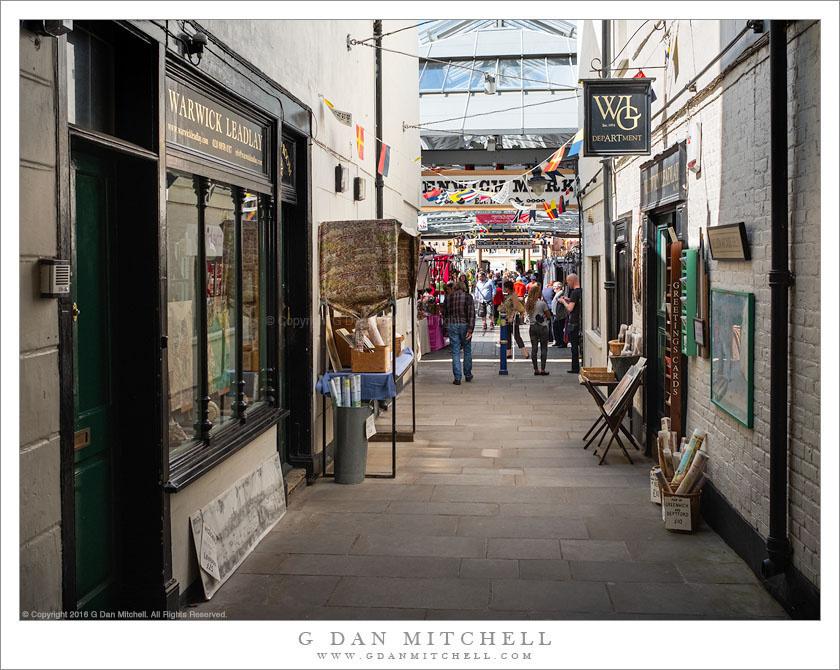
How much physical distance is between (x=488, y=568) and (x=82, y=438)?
2704 mm

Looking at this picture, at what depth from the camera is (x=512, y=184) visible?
18125 millimetres

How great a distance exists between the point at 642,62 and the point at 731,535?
5760mm

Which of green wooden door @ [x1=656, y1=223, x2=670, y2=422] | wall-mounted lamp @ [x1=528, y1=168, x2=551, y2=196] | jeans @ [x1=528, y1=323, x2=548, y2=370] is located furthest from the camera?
jeans @ [x1=528, y1=323, x2=548, y2=370]

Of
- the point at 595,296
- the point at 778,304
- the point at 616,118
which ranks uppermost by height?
the point at 616,118

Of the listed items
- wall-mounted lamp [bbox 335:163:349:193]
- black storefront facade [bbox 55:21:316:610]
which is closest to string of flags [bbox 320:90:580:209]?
wall-mounted lamp [bbox 335:163:349:193]

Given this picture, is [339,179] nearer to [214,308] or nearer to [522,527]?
[214,308]

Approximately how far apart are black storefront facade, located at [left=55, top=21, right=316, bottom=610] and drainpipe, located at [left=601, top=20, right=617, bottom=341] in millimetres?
6936

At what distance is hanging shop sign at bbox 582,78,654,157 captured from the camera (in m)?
8.23

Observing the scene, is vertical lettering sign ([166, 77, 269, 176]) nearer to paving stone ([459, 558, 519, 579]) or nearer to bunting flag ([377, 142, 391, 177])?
paving stone ([459, 558, 519, 579])

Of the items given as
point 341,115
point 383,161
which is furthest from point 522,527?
point 383,161

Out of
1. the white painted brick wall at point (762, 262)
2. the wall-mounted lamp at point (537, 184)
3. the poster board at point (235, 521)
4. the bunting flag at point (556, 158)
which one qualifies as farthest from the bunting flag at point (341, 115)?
the wall-mounted lamp at point (537, 184)

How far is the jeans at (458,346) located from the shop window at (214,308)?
8.13m

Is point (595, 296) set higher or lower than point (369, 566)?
higher

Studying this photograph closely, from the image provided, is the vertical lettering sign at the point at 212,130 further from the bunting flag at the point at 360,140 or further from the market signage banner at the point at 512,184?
the market signage banner at the point at 512,184
